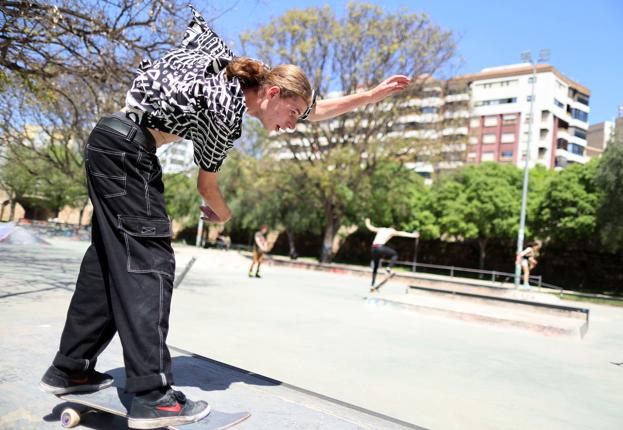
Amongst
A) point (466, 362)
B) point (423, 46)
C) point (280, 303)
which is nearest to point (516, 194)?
point (423, 46)

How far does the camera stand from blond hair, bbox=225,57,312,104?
2.08 metres

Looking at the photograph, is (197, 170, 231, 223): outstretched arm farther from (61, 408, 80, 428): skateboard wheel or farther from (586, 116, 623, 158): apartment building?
(586, 116, 623, 158): apartment building

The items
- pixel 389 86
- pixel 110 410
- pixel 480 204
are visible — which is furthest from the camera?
pixel 480 204

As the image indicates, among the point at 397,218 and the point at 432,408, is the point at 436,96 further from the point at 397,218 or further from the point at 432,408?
the point at 432,408

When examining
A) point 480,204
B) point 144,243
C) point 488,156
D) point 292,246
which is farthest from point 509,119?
point 144,243

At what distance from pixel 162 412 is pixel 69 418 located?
42 cm

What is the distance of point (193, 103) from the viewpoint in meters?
1.92

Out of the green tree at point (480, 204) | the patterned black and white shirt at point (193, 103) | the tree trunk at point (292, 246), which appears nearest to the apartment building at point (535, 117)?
the green tree at point (480, 204)

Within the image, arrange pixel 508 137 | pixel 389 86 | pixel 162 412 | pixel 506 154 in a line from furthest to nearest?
1. pixel 508 137
2. pixel 506 154
3. pixel 389 86
4. pixel 162 412

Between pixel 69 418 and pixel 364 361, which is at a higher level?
pixel 69 418

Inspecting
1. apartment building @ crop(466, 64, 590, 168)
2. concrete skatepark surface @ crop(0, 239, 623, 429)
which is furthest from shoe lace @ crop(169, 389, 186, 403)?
apartment building @ crop(466, 64, 590, 168)

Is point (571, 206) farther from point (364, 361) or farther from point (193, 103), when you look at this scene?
point (193, 103)

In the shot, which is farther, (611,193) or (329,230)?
(329,230)

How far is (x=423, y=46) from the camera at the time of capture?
24.5 metres
